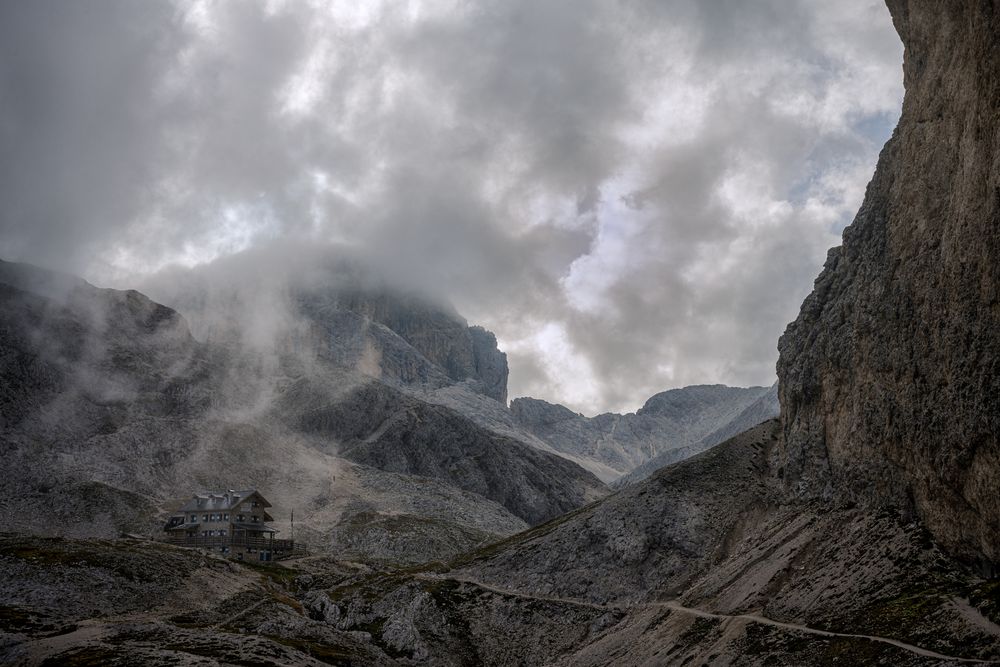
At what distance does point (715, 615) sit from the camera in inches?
2761

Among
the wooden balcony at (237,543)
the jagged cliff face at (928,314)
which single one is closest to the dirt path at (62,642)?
the jagged cliff face at (928,314)

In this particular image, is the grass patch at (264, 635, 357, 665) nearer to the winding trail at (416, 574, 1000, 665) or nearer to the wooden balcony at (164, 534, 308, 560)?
the winding trail at (416, 574, 1000, 665)

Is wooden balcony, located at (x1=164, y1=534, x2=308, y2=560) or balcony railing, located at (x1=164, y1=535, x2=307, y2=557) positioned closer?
wooden balcony, located at (x1=164, y1=534, x2=308, y2=560)

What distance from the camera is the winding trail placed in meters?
44.8

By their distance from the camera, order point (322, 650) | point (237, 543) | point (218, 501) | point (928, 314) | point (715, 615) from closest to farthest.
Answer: point (928, 314) → point (715, 615) → point (322, 650) → point (237, 543) → point (218, 501)

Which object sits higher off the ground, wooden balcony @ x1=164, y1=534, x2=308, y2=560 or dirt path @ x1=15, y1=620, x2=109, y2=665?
wooden balcony @ x1=164, y1=534, x2=308, y2=560

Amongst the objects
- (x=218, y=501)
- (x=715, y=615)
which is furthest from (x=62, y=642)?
(x=218, y=501)

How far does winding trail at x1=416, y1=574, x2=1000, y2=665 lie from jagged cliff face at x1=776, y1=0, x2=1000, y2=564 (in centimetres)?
937

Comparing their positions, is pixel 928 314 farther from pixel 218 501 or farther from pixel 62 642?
pixel 218 501

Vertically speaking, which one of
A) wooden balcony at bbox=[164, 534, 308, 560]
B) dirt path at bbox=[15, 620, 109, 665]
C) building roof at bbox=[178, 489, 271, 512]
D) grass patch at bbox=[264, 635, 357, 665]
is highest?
building roof at bbox=[178, 489, 271, 512]

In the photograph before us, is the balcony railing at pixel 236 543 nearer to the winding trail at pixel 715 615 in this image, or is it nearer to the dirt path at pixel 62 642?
the winding trail at pixel 715 615

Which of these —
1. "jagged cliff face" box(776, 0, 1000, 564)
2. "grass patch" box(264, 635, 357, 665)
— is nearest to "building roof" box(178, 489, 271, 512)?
"grass patch" box(264, 635, 357, 665)

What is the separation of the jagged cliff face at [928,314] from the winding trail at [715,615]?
369 inches

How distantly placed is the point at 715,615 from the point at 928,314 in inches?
1261
